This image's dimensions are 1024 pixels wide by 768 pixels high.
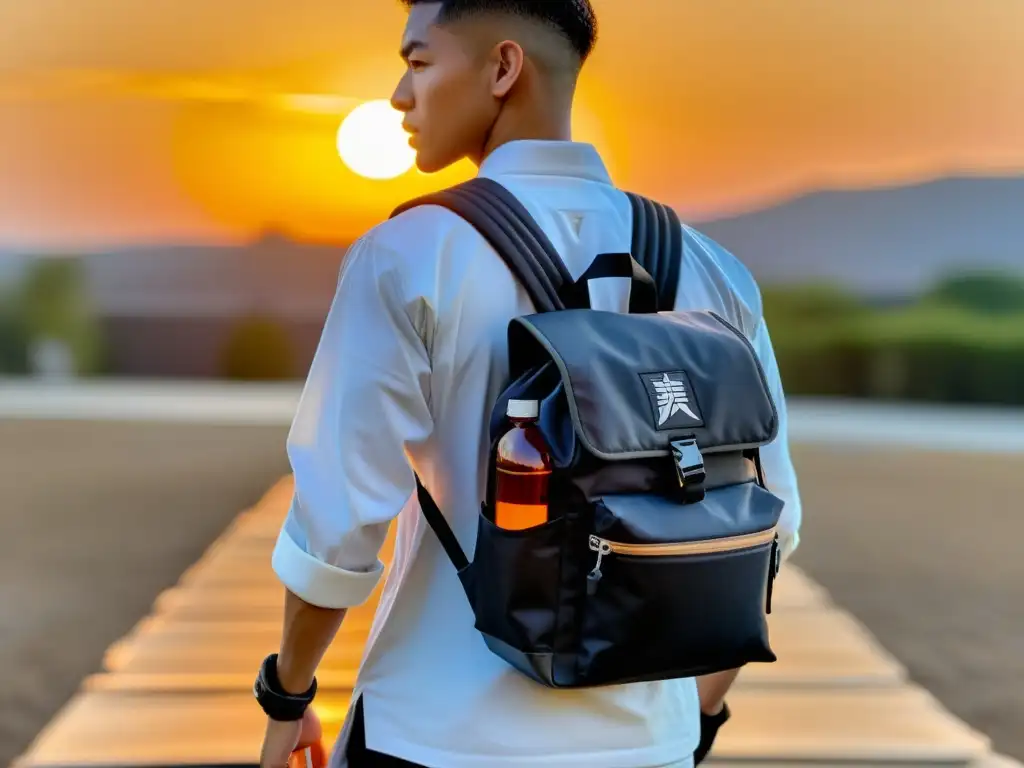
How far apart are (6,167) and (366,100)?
4.96 m

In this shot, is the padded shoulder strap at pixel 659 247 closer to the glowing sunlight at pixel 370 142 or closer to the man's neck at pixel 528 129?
the man's neck at pixel 528 129

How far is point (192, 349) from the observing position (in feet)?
41.8

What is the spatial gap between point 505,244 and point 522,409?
0.18 metres

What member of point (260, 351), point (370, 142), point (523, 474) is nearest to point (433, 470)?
point (523, 474)

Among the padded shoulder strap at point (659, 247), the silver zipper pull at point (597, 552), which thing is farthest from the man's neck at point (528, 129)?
the silver zipper pull at point (597, 552)

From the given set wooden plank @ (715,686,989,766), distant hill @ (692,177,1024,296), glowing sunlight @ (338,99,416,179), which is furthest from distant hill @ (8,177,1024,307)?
wooden plank @ (715,686,989,766)

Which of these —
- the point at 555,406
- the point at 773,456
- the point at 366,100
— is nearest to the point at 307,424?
the point at 555,406

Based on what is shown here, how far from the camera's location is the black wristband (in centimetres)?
100

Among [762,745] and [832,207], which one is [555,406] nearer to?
[762,745]

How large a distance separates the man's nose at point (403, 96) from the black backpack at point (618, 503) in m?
0.16

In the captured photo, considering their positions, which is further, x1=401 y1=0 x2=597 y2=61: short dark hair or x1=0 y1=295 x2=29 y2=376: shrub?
x1=0 y1=295 x2=29 y2=376: shrub

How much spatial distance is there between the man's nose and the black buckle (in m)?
0.47

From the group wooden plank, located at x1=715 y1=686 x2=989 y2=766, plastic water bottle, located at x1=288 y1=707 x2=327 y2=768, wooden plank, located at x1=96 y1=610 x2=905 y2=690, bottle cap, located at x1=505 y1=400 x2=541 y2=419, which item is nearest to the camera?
bottle cap, located at x1=505 y1=400 x2=541 y2=419

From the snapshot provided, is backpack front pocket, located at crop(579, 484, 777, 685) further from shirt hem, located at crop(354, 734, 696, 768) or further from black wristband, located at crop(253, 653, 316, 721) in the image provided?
black wristband, located at crop(253, 653, 316, 721)
